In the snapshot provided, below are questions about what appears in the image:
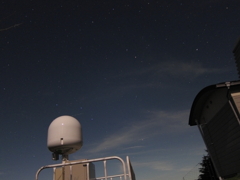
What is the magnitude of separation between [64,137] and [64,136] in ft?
0.14

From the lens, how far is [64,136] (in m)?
7.06

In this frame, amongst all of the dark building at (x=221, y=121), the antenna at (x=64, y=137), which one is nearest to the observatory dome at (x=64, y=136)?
the antenna at (x=64, y=137)

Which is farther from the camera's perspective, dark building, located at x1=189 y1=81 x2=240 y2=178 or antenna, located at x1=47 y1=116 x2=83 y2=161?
dark building, located at x1=189 y1=81 x2=240 y2=178

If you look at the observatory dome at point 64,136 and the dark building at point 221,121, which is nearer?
the observatory dome at point 64,136

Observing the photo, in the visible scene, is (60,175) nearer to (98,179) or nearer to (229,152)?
(98,179)

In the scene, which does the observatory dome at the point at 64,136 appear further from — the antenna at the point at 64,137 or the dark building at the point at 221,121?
the dark building at the point at 221,121

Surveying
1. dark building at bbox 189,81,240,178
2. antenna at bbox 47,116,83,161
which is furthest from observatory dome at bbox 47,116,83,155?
dark building at bbox 189,81,240,178

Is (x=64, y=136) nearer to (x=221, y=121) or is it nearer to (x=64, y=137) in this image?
(x=64, y=137)

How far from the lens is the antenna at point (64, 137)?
703 cm

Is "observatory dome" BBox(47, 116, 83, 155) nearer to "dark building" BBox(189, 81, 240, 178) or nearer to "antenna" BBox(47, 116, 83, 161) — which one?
"antenna" BBox(47, 116, 83, 161)

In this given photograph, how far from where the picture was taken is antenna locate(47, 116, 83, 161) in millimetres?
7031

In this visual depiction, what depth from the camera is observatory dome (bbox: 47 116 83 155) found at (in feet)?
23.1

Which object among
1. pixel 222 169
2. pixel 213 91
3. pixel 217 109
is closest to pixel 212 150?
pixel 222 169

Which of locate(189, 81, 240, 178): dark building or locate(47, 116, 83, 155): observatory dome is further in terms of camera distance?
locate(189, 81, 240, 178): dark building
